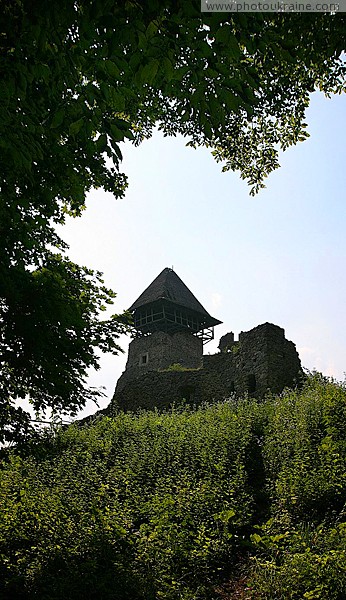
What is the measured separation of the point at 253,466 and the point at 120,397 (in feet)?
42.4

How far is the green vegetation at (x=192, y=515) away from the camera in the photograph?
447 cm

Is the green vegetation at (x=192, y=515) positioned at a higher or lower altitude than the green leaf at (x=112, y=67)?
lower

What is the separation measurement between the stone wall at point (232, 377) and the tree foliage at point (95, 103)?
31.2ft

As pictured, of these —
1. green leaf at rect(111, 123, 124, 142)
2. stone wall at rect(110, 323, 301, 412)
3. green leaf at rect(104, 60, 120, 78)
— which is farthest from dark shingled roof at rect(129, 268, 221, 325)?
green leaf at rect(104, 60, 120, 78)

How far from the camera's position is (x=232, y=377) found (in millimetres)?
17562

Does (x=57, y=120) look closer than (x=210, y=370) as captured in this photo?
Yes

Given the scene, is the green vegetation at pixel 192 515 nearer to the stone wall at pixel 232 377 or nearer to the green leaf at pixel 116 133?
the green leaf at pixel 116 133

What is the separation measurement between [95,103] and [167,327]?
91.2 feet

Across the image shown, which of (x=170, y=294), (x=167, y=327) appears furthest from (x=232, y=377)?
(x=170, y=294)

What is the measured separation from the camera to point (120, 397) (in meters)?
19.8

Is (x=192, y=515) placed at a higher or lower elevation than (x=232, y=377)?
lower

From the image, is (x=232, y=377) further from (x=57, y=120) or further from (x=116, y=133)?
(x=57, y=120)

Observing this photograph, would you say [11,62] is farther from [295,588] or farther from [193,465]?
[193,465]

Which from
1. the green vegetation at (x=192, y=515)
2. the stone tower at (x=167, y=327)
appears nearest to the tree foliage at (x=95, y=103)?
the green vegetation at (x=192, y=515)
